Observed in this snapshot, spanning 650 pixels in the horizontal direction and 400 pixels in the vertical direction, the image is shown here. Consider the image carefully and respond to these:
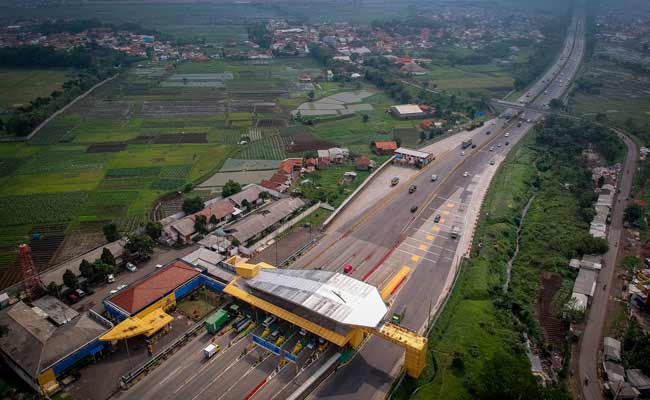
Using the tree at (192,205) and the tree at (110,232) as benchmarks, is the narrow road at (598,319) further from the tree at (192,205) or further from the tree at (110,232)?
the tree at (110,232)

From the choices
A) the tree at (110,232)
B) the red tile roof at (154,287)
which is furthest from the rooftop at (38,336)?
the tree at (110,232)

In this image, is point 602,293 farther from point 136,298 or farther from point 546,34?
point 546,34

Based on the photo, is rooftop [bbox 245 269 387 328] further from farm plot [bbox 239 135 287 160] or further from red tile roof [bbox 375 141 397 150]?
red tile roof [bbox 375 141 397 150]

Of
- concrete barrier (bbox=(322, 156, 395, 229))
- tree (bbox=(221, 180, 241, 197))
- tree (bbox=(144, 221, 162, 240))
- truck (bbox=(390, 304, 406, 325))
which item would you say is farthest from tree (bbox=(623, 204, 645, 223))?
tree (bbox=(144, 221, 162, 240))

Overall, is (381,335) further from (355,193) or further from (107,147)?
(107,147)

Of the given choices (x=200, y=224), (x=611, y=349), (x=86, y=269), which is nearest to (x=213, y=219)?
(x=200, y=224)

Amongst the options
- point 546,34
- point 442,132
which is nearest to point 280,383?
point 442,132
